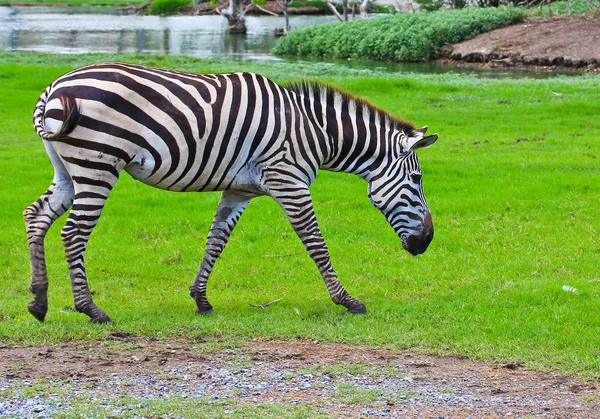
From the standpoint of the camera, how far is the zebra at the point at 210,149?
7277 millimetres

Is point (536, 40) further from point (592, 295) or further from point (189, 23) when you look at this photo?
point (189, 23)

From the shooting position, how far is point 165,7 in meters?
82.6

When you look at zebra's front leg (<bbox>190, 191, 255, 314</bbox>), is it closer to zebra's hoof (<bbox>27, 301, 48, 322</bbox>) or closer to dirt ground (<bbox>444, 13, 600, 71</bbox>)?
zebra's hoof (<bbox>27, 301, 48, 322</bbox>)

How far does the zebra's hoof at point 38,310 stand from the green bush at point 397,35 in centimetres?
3454

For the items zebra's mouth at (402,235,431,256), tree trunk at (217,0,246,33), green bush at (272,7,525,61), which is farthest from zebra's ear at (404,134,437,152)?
tree trunk at (217,0,246,33)

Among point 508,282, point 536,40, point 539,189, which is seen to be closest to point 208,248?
point 508,282

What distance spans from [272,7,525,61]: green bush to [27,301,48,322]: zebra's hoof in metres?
34.5

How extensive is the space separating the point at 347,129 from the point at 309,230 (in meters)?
1.14

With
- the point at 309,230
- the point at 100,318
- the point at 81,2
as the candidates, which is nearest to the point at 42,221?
the point at 100,318

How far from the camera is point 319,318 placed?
8.02 meters

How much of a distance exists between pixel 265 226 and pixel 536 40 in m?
29.9

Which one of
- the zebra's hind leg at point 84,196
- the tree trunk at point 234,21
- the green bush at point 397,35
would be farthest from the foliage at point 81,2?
the zebra's hind leg at point 84,196

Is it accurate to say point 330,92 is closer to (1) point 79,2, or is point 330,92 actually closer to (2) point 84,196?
(2) point 84,196

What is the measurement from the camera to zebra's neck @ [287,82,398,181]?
332 inches
